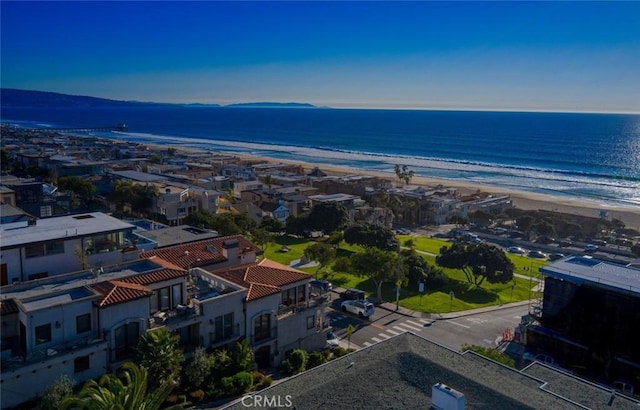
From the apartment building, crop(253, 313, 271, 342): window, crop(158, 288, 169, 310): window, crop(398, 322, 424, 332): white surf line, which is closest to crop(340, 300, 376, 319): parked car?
crop(398, 322, 424, 332): white surf line

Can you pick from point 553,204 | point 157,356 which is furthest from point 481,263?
point 553,204

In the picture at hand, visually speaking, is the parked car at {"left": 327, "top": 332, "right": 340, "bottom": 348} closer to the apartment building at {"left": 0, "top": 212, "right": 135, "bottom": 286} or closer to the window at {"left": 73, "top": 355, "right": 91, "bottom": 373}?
the apartment building at {"left": 0, "top": 212, "right": 135, "bottom": 286}

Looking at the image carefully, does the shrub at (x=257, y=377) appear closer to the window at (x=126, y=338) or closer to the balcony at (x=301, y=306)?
the balcony at (x=301, y=306)

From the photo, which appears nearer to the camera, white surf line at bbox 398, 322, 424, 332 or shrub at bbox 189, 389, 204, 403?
shrub at bbox 189, 389, 204, 403

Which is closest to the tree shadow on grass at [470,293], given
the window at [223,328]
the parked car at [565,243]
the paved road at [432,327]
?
the paved road at [432,327]

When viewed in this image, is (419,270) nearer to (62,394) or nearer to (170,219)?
(62,394)

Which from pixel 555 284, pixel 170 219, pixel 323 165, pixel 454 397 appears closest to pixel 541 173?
pixel 323 165
